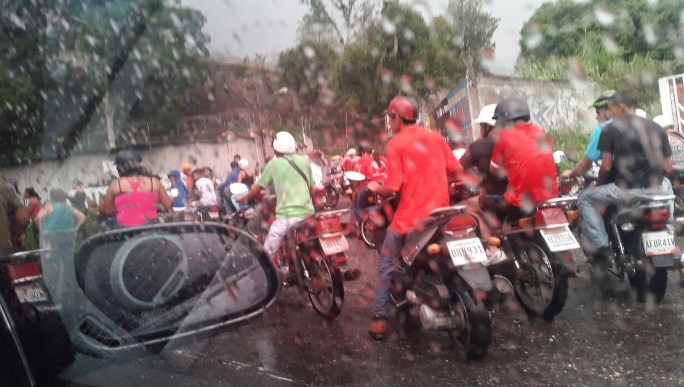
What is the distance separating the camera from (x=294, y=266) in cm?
550

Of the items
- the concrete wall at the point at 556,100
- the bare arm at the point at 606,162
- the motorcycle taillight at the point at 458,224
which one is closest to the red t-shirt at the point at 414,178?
the motorcycle taillight at the point at 458,224

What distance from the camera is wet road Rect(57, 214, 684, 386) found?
381cm

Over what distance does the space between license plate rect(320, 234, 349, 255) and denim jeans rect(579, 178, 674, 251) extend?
1877 mm

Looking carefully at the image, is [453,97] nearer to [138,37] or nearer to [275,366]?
[138,37]

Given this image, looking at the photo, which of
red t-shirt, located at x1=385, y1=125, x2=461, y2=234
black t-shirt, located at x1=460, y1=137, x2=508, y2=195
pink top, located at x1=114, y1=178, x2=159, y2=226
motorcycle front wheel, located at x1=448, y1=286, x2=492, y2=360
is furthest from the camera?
pink top, located at x1=114, y1=178, x2=159, y2=226

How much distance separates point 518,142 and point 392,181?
99 cm

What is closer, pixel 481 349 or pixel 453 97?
pixel 481 349

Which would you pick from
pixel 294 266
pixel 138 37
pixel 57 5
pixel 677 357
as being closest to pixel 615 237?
pixel 677 357

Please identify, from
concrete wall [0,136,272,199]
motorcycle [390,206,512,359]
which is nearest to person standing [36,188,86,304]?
motorcycle [390,206,512,359]

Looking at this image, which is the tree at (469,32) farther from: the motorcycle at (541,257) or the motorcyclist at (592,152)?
the motorcycle at (541,257)

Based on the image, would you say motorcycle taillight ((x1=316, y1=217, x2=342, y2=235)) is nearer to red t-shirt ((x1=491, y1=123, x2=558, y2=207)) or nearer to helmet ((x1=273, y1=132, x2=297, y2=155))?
helmet ((x1=273, y1=132, x2=297, y2=155))

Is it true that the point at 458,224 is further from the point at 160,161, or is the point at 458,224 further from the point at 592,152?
the point at 160,161

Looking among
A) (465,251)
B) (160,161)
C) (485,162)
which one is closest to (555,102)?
(160,161)

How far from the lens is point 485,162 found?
16.3 feet
